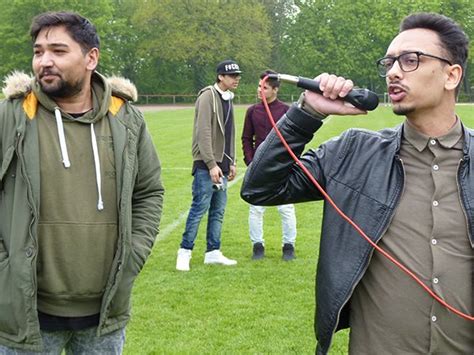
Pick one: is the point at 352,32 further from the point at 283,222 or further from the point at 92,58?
the point at 92,58

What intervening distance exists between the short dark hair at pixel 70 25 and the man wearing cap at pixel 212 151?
4030 millimetres

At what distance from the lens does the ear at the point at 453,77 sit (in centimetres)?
295

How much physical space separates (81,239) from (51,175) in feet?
1.08

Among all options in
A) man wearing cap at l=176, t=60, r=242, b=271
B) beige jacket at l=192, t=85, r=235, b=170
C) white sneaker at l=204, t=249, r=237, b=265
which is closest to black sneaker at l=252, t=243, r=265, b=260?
white sneaker at l=204, t=249, r=237, b=265

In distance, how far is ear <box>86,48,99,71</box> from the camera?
3.61m

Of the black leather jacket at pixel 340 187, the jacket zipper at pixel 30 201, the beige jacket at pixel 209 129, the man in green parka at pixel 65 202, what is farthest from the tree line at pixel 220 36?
the black leather jacket at pixel 340 187

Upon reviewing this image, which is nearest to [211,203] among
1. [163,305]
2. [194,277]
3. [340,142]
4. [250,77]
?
[194,277]

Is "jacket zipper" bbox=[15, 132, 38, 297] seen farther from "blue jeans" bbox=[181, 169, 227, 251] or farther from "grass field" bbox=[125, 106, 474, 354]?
"blue jeans" bbox=[181, 169, 227, 251]

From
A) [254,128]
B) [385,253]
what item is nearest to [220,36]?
[254,128]

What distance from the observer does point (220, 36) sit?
72.2 meters

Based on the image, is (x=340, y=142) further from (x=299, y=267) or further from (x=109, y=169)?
(x=299, y=267)

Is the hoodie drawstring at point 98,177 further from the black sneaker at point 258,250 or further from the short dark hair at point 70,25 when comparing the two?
the black sneaker at point 258,250

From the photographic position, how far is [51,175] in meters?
3.34

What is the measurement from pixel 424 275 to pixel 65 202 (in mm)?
1637
